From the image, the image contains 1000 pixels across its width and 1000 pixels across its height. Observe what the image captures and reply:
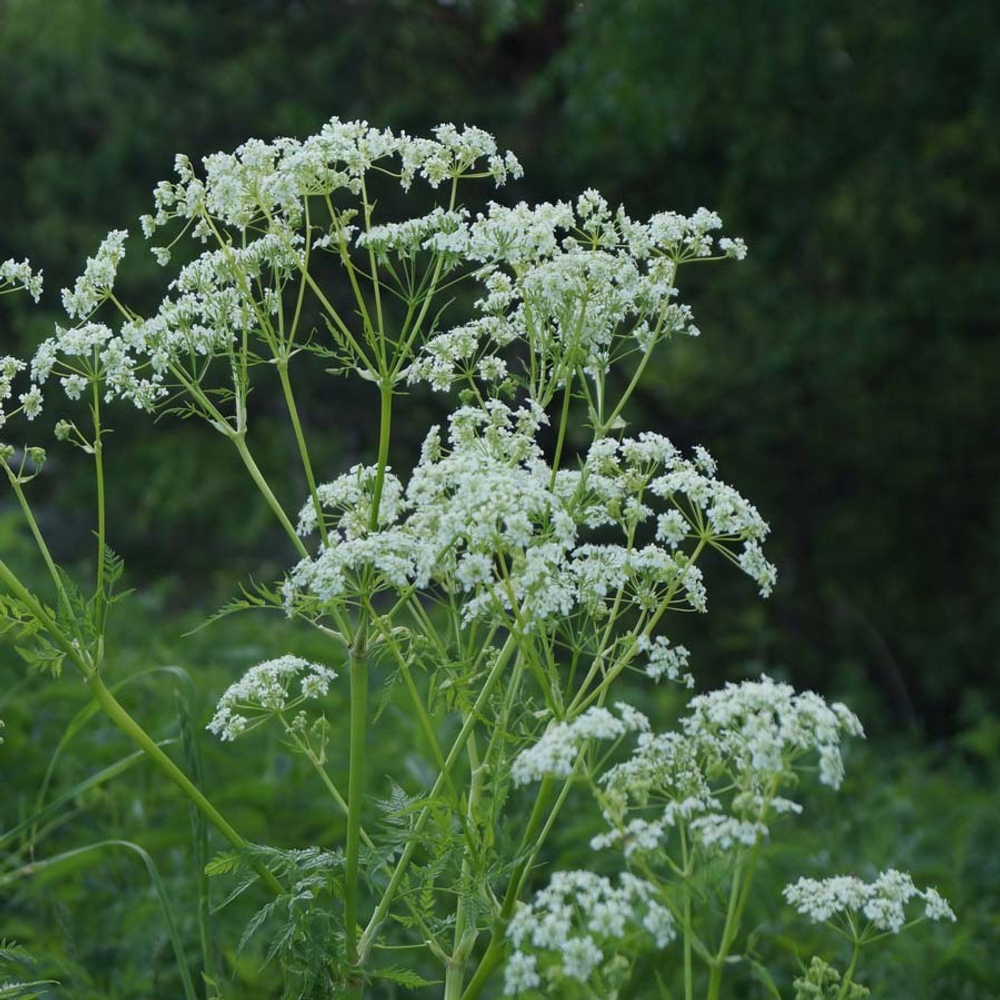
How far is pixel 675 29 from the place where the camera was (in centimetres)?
1162

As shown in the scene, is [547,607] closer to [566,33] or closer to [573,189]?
[573,189]

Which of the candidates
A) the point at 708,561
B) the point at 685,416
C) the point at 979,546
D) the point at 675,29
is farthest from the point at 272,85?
the point at 979,546

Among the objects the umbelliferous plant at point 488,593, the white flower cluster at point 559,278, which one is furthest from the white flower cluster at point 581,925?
the white flower cluster at point 559,278

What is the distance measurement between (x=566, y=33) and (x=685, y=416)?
429 cm

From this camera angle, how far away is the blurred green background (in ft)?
40.6

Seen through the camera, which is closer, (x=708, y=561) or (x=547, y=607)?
(x=547, y=607)

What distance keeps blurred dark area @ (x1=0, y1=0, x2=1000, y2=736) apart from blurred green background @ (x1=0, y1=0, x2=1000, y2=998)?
3 cm

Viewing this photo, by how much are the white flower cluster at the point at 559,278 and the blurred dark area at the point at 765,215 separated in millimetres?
9312

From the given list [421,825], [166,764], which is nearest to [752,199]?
[421,825]

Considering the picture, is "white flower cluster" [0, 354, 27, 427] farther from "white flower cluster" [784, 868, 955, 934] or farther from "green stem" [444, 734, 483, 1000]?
"white flower cluster" [784, 868, 955, 934]

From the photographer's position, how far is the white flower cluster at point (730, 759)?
231cm

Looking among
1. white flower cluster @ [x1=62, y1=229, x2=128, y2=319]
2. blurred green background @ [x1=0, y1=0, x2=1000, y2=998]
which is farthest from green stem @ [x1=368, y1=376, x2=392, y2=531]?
blurred green background @ [x1=0, y1=0, x2=1000, y2=998]

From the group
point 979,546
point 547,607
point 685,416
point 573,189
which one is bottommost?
Result: point 979,546

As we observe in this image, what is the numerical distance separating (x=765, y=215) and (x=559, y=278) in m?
11.5
